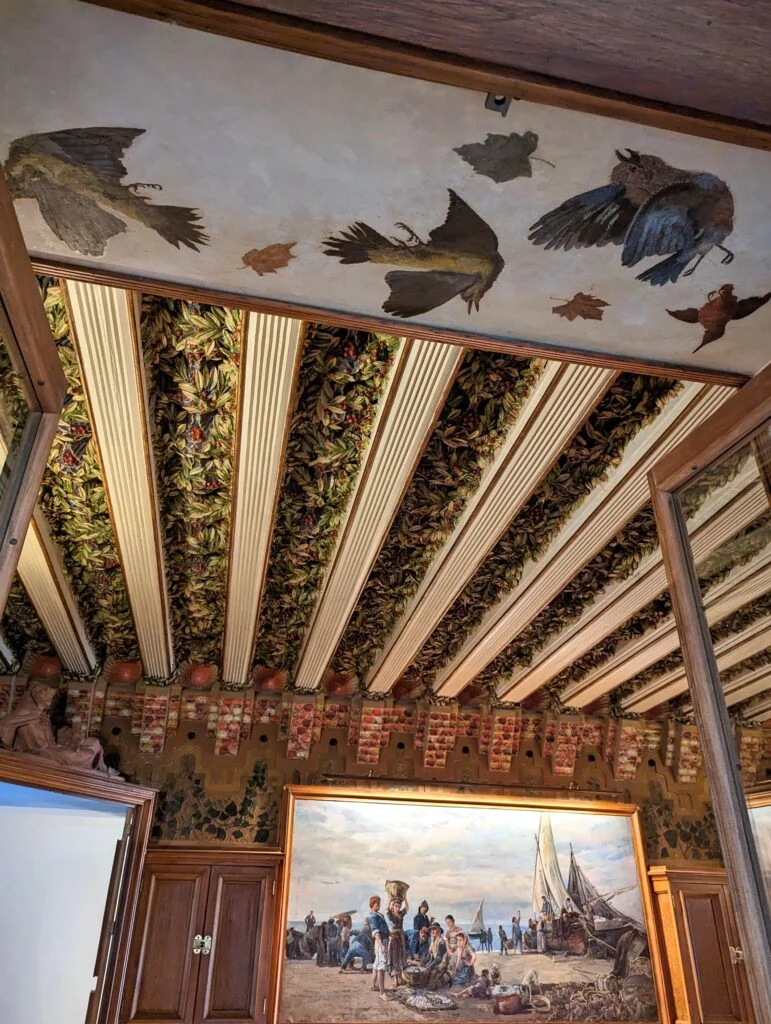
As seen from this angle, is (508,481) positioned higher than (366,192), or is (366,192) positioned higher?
(508,481)

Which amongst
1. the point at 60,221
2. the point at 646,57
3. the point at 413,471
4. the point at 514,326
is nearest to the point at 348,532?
the point at 413,471

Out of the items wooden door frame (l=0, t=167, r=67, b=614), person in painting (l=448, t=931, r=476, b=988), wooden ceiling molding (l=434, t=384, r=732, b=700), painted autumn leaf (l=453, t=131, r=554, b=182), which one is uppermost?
wooden ceiling molding (l=434, t=384, r=732, b=700)

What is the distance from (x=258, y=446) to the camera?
4.07 metres

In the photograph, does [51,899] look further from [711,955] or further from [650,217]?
[650,217]

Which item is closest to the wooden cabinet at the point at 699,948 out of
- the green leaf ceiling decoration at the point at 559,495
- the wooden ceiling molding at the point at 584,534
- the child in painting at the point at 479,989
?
the child in painting at the point at 479,989

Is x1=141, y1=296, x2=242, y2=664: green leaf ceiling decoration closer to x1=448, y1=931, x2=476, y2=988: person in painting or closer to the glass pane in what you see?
the glass pane

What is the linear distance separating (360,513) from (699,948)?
5873 mm

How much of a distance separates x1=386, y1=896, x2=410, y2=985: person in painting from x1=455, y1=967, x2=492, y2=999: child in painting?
0.59 meters

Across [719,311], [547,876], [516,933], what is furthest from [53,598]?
[547,876]

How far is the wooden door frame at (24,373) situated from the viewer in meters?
1.70

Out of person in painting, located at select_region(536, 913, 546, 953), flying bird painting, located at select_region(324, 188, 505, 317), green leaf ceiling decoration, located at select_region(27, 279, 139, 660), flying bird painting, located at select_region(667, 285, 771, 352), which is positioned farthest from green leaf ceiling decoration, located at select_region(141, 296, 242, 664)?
person in painting, located at select_region(536, 913, 546, 953)

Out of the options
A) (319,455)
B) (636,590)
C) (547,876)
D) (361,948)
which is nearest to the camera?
(319,455)

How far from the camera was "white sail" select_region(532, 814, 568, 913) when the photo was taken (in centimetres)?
766

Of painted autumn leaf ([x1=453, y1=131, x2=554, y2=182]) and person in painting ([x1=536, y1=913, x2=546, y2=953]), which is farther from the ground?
painted autumn leaf ([x1=453, y1=131, x2=554, y2=182])
